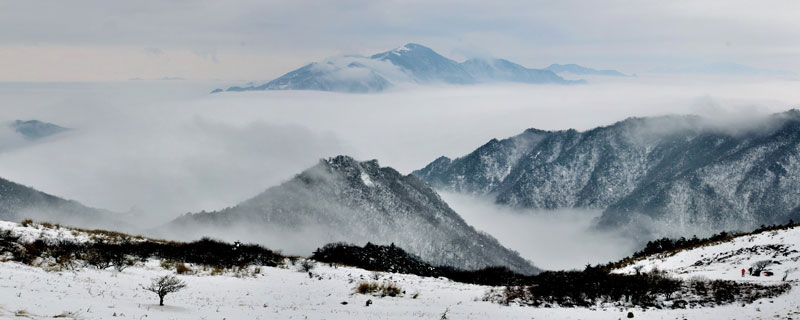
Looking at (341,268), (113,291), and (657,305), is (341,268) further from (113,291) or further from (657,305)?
(657,305)

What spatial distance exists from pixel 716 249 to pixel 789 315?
75.6 ft

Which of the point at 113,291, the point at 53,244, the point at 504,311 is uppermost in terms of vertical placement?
the point at 53,244

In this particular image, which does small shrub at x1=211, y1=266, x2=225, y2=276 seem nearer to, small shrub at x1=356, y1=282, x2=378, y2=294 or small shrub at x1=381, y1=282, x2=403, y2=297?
small shrub at x1=356, y1=282, x2=378, y2=294

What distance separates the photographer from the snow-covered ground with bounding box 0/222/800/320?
23422mm

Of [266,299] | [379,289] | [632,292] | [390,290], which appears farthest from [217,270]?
[632,292]

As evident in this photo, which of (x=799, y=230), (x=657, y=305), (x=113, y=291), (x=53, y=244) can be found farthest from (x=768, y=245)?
(x=53, y=244)

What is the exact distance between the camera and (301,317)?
28.1 m

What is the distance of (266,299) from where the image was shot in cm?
Answer: 3322

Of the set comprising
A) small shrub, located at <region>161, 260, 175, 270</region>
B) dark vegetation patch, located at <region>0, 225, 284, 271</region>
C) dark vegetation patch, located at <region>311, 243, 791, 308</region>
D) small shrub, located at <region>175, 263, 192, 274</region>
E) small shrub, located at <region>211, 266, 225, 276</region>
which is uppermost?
dark vegetation patch, located at <region>0, 225, 284, 271</region>

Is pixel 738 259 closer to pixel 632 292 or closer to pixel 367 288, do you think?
pixel 632 292

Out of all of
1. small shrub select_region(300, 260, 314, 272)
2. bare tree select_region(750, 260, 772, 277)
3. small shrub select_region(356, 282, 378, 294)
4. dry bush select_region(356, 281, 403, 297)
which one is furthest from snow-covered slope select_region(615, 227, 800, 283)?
small shrub select_region(300, 260, 314, 272)

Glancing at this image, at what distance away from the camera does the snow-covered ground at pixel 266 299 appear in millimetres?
23422

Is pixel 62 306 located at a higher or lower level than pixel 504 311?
higher

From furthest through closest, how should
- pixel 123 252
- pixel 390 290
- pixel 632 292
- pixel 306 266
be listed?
pixel 306 266 → pixel 123 252 → pixel 390 290 → pixel 632 292
